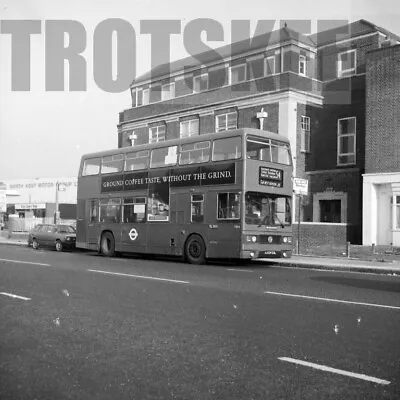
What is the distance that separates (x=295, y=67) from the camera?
32.2 metres

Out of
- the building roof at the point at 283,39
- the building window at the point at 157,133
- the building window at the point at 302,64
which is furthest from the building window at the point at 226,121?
the building window at the point at 157,133

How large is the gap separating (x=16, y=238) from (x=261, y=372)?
40638mm

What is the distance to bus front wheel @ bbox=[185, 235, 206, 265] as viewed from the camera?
18938 mm

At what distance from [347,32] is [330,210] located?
1133 centimetres

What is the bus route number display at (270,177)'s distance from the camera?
1817 cm

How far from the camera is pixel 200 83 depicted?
37656 mm

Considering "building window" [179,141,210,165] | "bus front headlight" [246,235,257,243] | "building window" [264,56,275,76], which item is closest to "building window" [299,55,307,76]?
"building window" [264,56,275,76]

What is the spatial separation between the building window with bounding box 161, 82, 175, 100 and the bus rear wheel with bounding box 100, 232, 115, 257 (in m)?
18.5

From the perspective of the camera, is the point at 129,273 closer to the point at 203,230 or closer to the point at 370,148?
the point at 203,230

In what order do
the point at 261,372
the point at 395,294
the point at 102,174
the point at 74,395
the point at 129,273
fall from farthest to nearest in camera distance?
the point at 102,174 < the point at 129,273 < the point at 395,294 < the point at 261,372 < the point at 74,395

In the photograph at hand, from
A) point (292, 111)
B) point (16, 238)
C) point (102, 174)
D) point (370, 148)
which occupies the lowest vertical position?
point (16, 238)

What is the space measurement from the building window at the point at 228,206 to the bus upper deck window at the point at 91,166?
7.54m

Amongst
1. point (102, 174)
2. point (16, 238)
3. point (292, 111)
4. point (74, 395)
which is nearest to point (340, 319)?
point (74, 395)

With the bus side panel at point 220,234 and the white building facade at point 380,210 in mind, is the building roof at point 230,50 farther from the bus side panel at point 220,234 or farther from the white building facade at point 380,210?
the bus side panel at point 220,234
